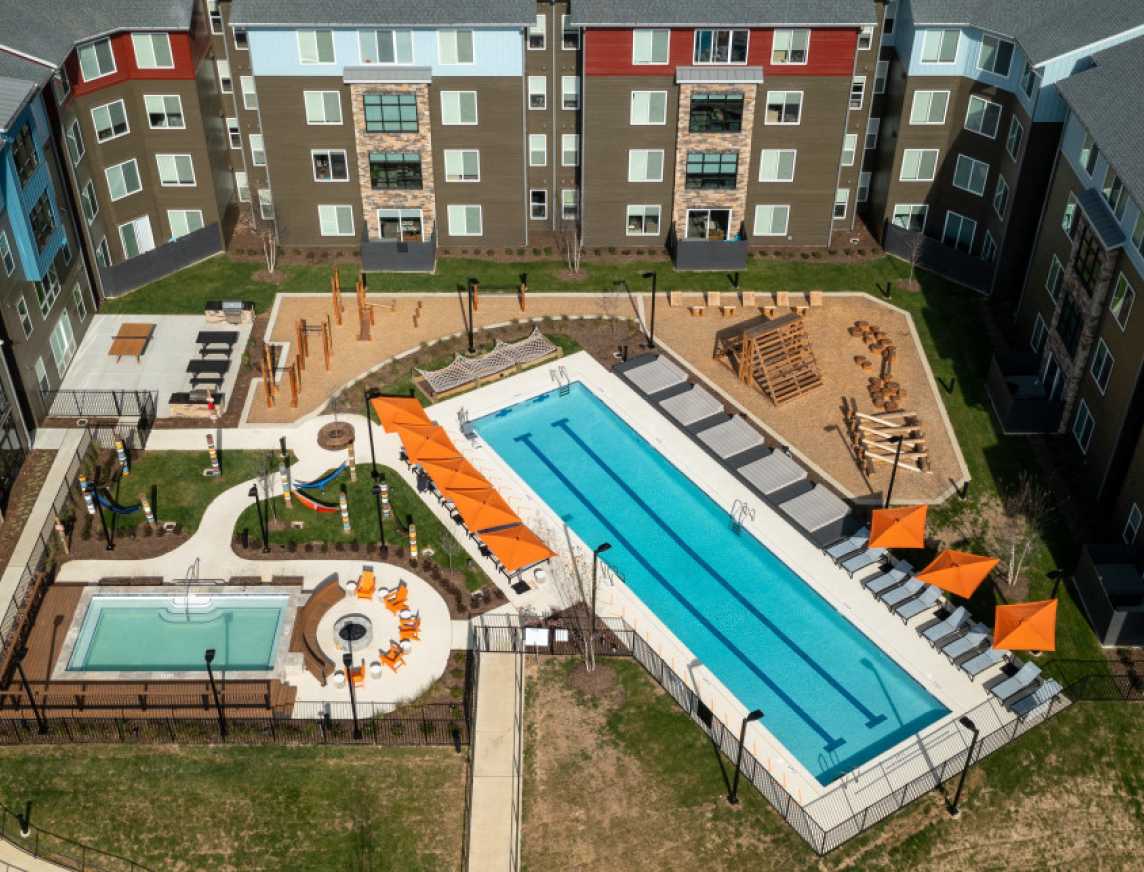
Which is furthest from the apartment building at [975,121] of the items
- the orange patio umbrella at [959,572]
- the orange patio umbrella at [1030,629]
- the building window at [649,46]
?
the orange patio umbrella at [1030,629]

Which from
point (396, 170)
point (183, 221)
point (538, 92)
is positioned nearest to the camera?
point (538, 92)

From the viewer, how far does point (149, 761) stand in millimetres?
42438

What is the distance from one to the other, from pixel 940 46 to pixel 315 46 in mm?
29643

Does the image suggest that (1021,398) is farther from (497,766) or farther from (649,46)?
(497,766)

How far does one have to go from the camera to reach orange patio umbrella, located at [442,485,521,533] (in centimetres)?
4928

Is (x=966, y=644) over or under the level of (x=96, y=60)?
under

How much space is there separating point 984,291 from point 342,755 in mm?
39555

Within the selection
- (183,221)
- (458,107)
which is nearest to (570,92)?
(458,107)

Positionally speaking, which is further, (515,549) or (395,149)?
(395,149)

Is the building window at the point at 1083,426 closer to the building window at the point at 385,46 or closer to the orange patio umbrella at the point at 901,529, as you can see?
the orange patio umbrella at the point at 901,529

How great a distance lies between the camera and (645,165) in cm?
6525

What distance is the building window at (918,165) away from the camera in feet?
215

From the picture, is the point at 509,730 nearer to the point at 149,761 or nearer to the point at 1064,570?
the point at 149,761

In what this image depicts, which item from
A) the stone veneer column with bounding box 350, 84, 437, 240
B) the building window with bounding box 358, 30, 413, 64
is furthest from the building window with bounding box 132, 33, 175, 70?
the building window with bounding box 358, 30, 413, 64
